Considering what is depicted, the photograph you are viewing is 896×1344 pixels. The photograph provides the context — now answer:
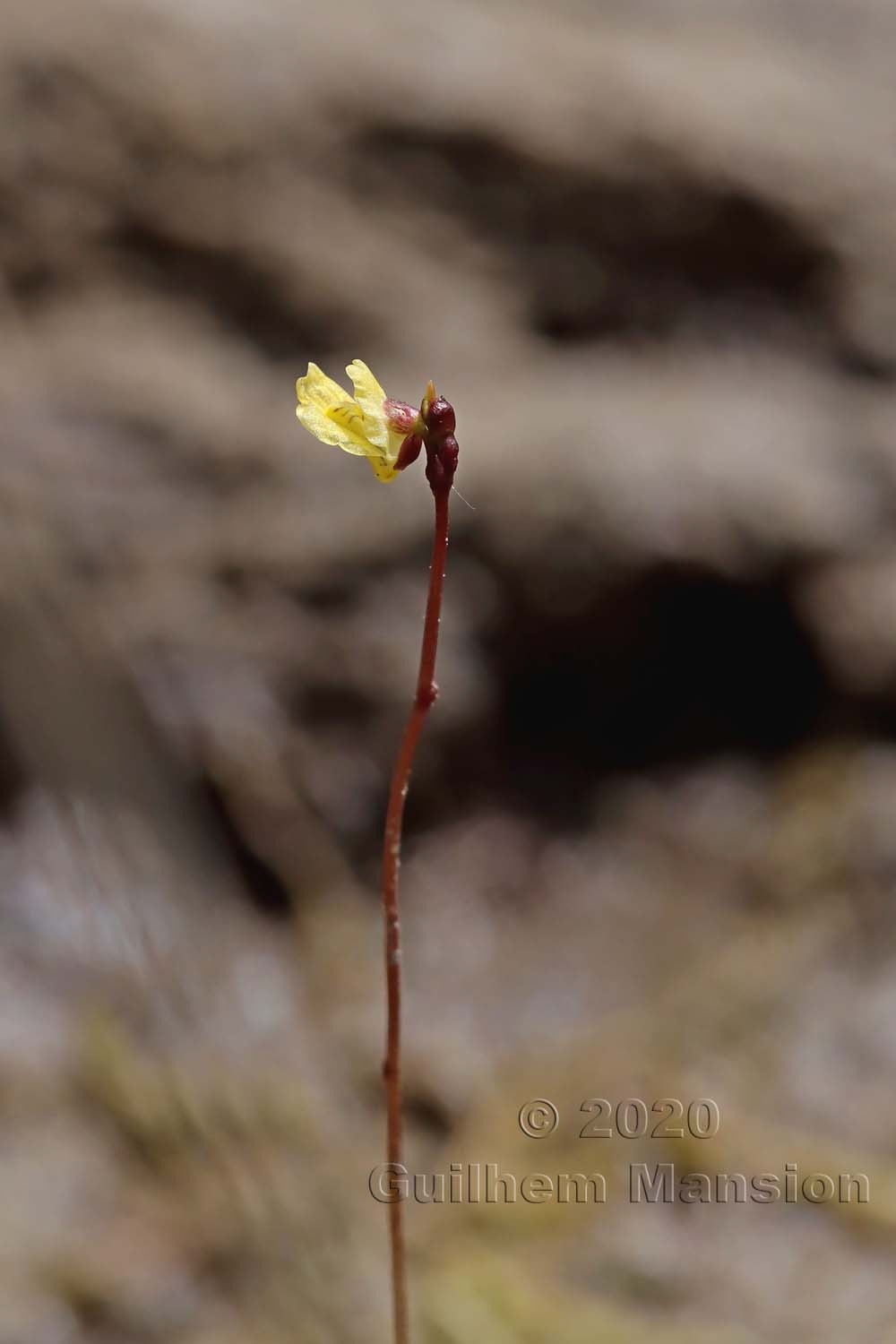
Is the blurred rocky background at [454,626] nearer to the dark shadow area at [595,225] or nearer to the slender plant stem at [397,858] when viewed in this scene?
A: the dark shadow area at [595,225]

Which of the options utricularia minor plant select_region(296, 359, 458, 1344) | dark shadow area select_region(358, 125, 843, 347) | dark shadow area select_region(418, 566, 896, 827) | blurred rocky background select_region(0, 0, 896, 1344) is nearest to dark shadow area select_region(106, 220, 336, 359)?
blurred rocky background select_region(0, 0, 896, 1344)

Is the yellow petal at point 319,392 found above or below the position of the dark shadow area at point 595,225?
below

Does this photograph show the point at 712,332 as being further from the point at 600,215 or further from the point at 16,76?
the point at 16,76

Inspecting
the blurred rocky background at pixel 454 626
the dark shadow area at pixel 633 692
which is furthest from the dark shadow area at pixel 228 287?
the dark shadow area at pixel 633 692

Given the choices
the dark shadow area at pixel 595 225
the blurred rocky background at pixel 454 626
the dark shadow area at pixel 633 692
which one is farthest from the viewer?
the dark shadow area at pixel 595 225

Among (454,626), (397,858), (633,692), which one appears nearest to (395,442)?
(397,858)

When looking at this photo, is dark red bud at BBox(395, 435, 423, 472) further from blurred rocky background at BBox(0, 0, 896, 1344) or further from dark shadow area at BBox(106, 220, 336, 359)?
dark shadow area at BBox(106, 220, 336, 359)

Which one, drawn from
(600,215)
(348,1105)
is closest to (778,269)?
(600,215)

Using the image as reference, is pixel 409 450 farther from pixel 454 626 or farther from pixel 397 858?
pixel 454 626
